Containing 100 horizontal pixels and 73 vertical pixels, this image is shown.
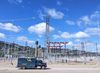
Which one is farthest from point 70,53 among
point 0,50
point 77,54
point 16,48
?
point 0,50

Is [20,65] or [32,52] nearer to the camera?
[20,65]

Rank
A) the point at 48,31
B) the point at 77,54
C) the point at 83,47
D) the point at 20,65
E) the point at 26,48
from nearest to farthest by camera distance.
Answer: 1. the point at 20,65
2. the point at 48,31
3. the point at 83,47
4. the point at 26,48
5. the point at 77,54

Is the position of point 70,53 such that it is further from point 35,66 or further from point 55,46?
point 35,66

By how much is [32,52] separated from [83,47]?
37.5 m

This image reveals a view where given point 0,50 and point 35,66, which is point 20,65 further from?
point 0,50

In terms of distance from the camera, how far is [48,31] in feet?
207

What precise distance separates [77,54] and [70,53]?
4.05 m

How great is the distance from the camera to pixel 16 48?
109438mm

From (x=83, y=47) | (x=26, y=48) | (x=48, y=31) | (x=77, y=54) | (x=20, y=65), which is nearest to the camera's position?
(x=20, y=65)

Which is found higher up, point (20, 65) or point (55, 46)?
point (55, 46)

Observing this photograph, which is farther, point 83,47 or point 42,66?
point 83,47

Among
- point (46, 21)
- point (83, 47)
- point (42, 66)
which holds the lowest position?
point (42, 66)

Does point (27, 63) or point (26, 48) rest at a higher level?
point (26, 48)

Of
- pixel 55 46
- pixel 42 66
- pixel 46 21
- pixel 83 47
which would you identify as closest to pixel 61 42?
pixel 55 46
